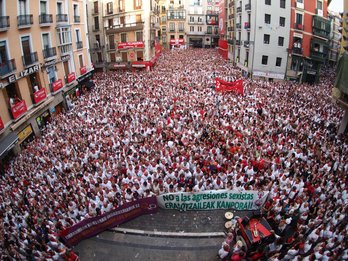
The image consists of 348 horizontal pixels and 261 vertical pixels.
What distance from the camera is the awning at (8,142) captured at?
15.0 meters

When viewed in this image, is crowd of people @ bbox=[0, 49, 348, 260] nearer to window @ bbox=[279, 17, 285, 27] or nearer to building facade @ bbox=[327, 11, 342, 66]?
window @ bbox=[279, 17, 285, 27]

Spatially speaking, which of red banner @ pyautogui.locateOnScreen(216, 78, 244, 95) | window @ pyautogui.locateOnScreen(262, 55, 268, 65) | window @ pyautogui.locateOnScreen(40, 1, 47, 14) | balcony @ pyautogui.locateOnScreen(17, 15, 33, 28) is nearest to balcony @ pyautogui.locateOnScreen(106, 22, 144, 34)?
window @ pyautogui.locateOnScreen(40, 1, 47, 14)

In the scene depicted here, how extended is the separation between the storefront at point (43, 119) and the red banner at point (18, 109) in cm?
228

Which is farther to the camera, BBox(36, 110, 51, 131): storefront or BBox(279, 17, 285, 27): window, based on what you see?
BBox(279, 17, 285, 27): window

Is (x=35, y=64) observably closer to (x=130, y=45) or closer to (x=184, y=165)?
(x=184, y=165)

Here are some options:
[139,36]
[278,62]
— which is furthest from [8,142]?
[278,62]

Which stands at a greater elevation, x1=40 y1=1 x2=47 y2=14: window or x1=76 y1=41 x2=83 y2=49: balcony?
x1=40 y1=1 x2=47 y2=14: window

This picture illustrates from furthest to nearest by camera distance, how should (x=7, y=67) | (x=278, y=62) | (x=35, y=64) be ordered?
(x=278, y=62) → (x=35, y=64) → (x=7, y=67)

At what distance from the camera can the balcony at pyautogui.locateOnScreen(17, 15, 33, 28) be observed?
58.6 feet

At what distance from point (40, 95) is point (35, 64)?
2.40 metres

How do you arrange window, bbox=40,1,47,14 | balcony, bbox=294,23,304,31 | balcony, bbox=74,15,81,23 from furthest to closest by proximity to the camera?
balcony, bbox=294,23,304,31 < balcony, bbox=74,15,81,23 < window, bbox=40,1,47,14

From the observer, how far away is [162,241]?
10750mm

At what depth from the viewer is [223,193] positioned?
37.9 ft

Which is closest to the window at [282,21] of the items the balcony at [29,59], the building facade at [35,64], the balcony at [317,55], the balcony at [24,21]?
the balcony at [317,55]
